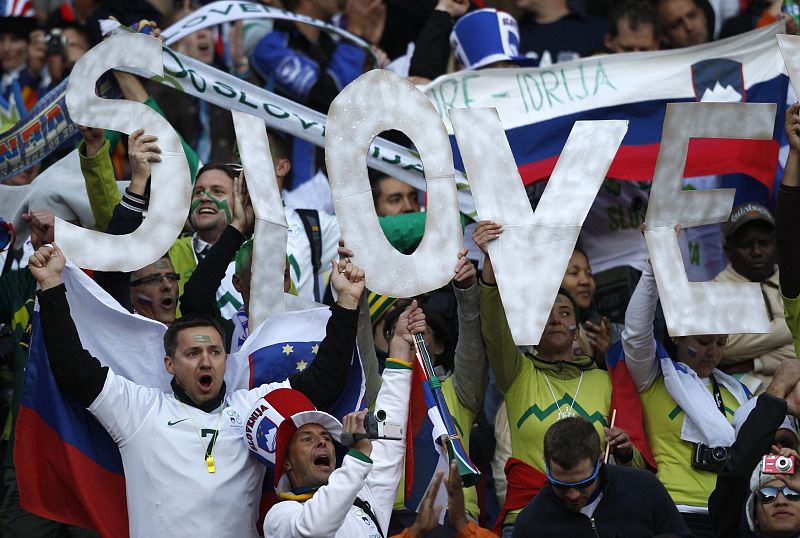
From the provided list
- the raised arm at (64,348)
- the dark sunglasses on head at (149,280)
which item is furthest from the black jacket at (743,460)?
the dark sunglasses on head at (149,280)

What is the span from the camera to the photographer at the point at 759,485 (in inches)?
260

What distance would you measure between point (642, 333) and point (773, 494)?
1.08 metres

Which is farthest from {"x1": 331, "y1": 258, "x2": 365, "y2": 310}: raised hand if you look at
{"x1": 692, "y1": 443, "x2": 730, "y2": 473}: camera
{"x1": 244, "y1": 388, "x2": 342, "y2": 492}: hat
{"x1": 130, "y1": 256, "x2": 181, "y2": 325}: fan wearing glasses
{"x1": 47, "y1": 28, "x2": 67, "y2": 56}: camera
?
{"x1": 47, "y1": 28, "x2": 67, "y2": 56}: camera

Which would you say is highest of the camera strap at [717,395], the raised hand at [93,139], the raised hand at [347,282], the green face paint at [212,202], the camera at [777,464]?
the raised hand at [93,139]

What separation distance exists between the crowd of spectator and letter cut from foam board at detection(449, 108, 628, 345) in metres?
0.14

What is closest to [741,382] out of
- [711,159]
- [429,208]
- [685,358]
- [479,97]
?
[685,358]

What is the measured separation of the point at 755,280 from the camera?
855cm

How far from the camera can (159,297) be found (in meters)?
7.67

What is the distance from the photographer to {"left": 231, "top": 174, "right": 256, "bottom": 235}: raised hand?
25.0 ft

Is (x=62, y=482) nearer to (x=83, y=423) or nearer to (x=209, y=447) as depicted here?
(x=83, y=423)

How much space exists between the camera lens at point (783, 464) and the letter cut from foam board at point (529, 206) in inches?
47.2

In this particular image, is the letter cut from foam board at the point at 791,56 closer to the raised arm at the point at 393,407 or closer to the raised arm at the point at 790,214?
the raised arm at the point at 790,214

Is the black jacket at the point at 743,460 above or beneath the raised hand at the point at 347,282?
beneath

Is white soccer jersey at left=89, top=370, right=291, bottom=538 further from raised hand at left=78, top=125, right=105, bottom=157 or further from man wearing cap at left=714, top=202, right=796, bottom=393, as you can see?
man wearing cap at left=714, top=202, right=796, bottom=393
